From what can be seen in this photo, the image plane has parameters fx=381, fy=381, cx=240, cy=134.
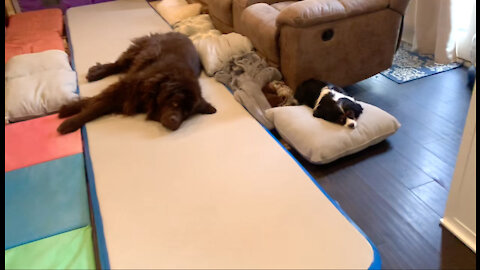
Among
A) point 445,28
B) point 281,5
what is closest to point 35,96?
point 281,5

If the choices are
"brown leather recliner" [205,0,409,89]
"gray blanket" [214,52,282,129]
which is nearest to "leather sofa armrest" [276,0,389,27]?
"brown leather recliner" [205,0,409,89]

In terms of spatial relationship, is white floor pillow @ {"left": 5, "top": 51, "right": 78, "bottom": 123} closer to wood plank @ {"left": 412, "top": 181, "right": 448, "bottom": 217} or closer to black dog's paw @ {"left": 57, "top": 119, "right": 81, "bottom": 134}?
black dog's paw @ {"left": 57, "top": 119, "right": 81, "bottom": 134}

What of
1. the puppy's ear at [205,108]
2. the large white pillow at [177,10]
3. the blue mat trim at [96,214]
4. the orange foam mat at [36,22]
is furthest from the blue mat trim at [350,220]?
the orange foam mat at [36,22]

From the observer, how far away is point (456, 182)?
1391mm

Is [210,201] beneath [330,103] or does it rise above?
beneath

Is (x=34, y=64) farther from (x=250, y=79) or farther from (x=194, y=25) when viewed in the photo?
(x=250, y=79)

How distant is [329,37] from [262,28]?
0.43 meters

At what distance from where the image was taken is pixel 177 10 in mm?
3633

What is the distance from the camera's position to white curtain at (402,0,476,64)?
8.70ft

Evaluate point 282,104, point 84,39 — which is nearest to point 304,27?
point 282,104

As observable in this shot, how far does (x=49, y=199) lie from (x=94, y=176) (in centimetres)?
20

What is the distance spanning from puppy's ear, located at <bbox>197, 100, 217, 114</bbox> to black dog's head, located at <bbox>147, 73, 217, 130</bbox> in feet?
0.06

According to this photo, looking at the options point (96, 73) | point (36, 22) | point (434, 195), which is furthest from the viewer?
point (36, 22)

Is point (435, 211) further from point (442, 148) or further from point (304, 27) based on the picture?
point (304, 27)
